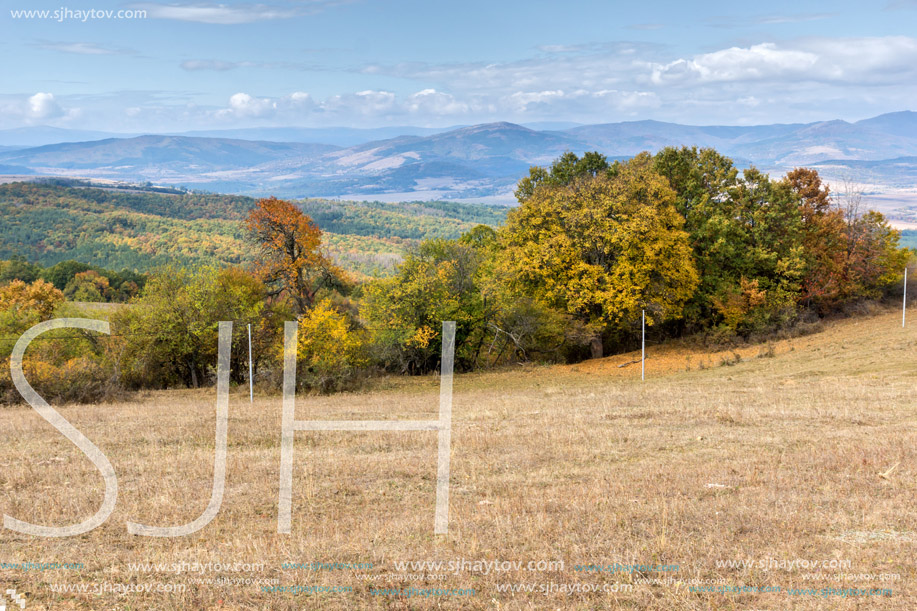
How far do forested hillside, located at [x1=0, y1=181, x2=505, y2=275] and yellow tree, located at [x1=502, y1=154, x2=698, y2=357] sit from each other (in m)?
62.7

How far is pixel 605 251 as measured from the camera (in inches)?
1518

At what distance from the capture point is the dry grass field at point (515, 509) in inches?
283

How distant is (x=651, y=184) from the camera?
40.2 m

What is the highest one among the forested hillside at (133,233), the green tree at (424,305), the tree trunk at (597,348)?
the forested hillside at (133,233)

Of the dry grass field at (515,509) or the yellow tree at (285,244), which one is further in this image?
the yellow tree at (285,244)

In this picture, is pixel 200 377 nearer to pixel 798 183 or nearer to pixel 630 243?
pixel 630 243

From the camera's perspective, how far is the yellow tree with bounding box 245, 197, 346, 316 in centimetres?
4034

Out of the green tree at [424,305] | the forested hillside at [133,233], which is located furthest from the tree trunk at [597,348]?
the forested hillside at [133,233]

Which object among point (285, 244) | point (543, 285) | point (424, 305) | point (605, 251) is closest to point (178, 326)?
point (285, 244)

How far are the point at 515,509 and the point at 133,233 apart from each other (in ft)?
513

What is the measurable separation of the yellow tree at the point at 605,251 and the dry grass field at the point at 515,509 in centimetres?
1732
